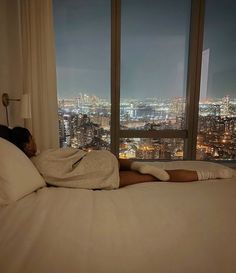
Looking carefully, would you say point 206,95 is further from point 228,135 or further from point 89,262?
point 89,262

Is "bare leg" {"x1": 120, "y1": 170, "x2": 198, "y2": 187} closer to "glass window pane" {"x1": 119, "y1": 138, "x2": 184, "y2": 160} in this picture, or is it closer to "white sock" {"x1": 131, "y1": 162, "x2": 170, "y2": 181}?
"white sock" {"x1": 131, "y1": 162, "x2": 170, "y2": 181}

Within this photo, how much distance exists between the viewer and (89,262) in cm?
70

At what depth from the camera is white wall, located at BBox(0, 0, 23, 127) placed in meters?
2.24

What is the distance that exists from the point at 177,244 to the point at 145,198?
1.39 feet

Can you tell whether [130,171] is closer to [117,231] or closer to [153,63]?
[117,231]

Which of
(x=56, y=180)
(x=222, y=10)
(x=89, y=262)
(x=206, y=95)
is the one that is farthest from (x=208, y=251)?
(x=222, y=10)

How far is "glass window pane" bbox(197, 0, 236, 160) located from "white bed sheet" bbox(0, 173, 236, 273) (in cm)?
179

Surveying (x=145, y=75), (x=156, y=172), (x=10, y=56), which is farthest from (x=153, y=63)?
(x=156, y=172)

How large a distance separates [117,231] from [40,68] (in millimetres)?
2132

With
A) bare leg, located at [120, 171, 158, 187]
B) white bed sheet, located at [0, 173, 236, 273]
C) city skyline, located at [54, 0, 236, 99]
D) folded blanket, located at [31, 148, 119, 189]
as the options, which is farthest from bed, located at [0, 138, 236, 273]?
city skyline, located at [54, 0, 236, 99]

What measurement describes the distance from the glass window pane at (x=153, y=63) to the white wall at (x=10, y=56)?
3.78 ft

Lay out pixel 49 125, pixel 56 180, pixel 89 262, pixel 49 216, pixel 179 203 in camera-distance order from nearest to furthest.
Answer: pixel 89 262 → pixel 49 216 → pixel 179 203 → pixel 56 180 → pixel 49 125

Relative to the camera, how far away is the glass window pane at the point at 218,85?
276cm

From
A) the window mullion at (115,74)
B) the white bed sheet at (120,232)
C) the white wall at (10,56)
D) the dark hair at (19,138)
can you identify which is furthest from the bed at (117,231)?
the window mullion at (115,74)
